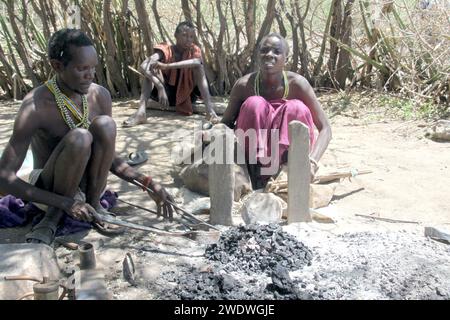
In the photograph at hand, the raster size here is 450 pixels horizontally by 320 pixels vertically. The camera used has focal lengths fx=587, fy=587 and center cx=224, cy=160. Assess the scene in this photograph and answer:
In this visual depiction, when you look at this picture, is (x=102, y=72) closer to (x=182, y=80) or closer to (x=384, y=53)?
(x=182, y=80)

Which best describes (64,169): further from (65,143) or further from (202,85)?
(202,85)

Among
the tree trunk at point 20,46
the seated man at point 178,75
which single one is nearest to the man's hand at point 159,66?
the seated man at point 178,75

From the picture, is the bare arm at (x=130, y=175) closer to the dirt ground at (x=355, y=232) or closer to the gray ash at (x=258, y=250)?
the dirt ground at (x=355, y=232)

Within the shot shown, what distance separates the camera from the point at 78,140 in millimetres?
2967

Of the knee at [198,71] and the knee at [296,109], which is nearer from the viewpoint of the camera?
the knee at [296,109]

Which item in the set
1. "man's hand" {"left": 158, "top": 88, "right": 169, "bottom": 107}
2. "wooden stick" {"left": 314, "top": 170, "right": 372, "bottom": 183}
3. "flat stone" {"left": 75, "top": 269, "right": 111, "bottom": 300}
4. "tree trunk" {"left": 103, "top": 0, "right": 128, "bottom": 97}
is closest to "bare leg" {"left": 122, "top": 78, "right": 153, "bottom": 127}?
"man's hand" {"left": 158, "top": 88, "right": 169, "bottom": 107}

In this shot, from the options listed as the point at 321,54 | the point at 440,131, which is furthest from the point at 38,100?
the point at 321,54

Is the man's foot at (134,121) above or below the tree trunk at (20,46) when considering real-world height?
below

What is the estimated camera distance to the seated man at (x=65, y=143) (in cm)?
292

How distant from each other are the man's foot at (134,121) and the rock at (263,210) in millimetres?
2579

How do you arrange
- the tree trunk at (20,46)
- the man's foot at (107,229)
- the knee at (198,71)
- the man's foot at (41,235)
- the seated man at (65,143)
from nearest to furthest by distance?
the seated man at (65,143) < the man's foot at (41,235) < the man's foot at (107,229) < the knee at (198,71) < the tree trunk at (20,46)

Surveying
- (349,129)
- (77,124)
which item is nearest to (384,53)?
(349,129)

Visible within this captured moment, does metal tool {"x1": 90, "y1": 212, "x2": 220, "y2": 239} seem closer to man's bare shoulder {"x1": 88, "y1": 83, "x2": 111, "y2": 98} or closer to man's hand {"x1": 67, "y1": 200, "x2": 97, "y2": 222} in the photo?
man's hand {"x1": 67, "y1": 200, "x2": 97, "y2": 222}

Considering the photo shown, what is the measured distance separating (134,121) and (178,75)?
91cm
